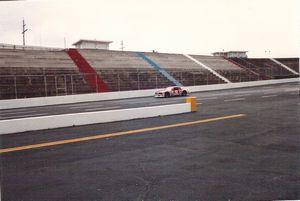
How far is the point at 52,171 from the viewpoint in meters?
5.92

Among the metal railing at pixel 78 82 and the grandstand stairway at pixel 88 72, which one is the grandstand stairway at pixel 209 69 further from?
the grandstand stairway at pixel 88 72

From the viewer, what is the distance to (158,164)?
6.21m

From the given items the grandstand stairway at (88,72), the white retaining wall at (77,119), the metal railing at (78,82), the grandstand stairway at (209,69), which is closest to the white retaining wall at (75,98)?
the metal railing at (78,82)

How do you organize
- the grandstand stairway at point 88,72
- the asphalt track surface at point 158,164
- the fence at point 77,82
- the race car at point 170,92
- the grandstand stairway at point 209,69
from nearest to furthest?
the asphalt track surface at point 158,164 < the fence at point 77,82 < the race car at point 170,92 < the grandstand stairway at point 88,72 < the grandstand stairway at point 209,69

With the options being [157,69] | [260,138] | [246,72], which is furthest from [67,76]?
[246,72]

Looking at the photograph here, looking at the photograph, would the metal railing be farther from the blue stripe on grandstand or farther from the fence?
the blue stripe on grandstand

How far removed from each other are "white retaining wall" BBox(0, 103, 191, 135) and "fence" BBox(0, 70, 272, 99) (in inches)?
633

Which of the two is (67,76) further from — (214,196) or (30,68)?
(214,196)

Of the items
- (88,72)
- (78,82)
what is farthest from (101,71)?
(78,82)

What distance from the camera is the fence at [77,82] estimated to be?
86.2 ft

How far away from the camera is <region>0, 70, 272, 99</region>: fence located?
86.2 feet

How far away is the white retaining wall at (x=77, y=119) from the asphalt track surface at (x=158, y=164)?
0.49 meters

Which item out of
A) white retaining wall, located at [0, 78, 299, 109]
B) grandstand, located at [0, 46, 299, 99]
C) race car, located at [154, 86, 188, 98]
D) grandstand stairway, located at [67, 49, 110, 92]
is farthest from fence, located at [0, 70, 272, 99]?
race car, located at [154, 86, 188, 98]

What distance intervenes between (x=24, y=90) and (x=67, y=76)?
5.40 metres
